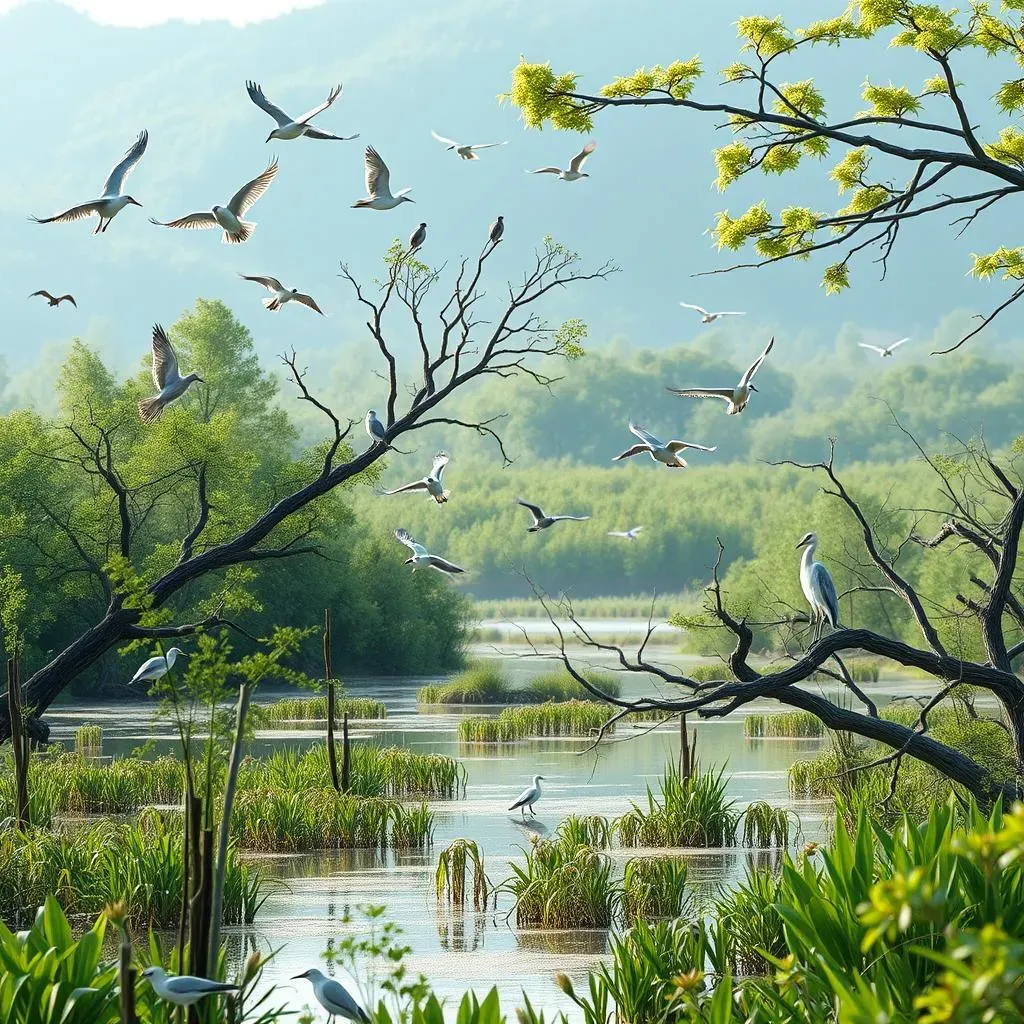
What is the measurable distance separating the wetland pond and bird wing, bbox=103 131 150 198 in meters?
5.37

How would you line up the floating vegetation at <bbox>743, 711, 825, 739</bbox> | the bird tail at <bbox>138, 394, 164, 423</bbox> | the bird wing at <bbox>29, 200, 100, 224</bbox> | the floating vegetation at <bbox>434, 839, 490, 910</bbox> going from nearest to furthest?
the bird wing at <bbox>29, 200, 100, 224</bbox> → the bird tail at <bbox>138, 394, 164, 423</bbox> → the floating vegetation at <bbox>434, 839, 490, 910</bbox> → the floating vegetation at <bbox>743, 711, 825, 739</bbox>

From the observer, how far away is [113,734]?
3052cm

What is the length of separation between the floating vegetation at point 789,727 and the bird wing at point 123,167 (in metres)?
19.8

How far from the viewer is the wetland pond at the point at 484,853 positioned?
32.9ft

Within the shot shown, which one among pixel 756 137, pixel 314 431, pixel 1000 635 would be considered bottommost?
pixel 1000 635

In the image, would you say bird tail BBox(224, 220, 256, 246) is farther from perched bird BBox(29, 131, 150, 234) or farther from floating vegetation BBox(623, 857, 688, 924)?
Answer: floating vegetation BBox(623, 857, 688, 924)

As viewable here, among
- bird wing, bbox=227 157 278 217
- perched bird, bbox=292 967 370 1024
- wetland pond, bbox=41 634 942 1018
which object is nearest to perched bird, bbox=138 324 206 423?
bird wing, bbox=227 157 278 217

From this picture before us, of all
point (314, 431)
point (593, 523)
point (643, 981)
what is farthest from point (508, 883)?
point (314, 431)

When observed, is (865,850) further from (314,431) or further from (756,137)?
(314,431)

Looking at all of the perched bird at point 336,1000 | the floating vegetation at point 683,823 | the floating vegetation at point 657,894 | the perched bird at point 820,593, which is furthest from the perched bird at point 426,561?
the perched bird at point 336,1000

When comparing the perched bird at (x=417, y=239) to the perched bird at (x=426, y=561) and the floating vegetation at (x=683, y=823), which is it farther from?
the floating vegetation at (x=683, y=823)

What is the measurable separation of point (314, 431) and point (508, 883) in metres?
159

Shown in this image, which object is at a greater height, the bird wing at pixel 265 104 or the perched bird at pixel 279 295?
the bird wing at pixel 265 104

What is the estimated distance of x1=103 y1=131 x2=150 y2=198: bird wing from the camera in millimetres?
11773
